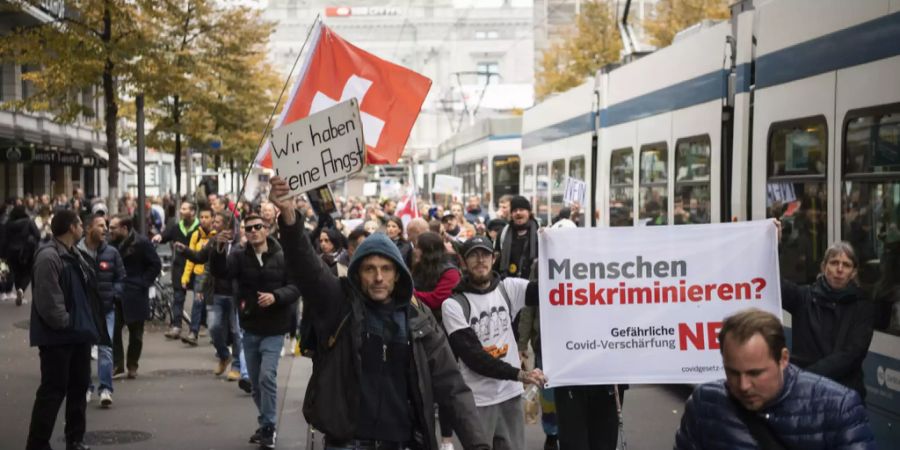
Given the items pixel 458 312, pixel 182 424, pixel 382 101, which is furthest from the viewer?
pixel 182 424

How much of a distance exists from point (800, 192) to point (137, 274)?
6.91 meters

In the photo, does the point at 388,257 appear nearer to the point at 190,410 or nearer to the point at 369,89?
the point at 369,89

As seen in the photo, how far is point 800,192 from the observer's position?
970 centimetres

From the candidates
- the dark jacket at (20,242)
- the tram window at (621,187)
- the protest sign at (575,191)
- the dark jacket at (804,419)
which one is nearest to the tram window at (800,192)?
the tram window at (621,187)

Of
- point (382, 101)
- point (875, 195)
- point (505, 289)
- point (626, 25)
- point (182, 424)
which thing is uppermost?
point (626, 25)

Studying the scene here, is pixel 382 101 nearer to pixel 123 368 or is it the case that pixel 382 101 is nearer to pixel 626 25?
pixel 123 368

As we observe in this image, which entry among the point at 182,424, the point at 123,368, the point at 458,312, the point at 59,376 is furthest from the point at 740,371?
the point at 123,368

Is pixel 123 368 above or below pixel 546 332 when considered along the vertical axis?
below

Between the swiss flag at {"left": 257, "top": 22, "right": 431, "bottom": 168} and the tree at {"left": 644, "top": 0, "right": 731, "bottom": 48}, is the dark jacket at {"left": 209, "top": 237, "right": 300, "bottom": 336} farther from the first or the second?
the tree at {"left": 644, "top": 0, "right": 731, "bottom": 48}

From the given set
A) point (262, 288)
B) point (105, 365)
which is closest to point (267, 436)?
point (262, 288)

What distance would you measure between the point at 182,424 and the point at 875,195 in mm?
5949

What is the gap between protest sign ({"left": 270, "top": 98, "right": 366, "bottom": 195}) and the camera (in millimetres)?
6188

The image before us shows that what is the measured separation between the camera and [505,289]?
7.64 meters

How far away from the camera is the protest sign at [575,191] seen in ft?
58.5
